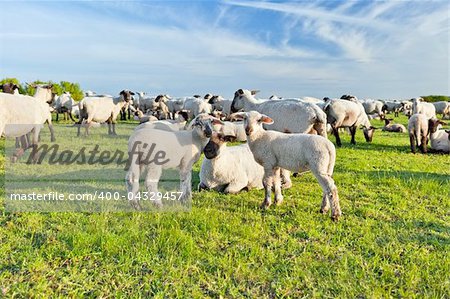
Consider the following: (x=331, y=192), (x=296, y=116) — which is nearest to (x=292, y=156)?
(x=331, y=192)

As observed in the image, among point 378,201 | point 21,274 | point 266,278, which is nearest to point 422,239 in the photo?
point 378,201

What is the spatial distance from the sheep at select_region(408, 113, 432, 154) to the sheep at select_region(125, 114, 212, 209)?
969 centimetres

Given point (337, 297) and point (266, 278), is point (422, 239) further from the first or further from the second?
point (266, 278)

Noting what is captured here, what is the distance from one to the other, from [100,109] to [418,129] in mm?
13796

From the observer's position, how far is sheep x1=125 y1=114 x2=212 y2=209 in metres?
5.67

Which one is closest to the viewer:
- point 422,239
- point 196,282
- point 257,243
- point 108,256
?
point 196,282

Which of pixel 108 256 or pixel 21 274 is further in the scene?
pixel 108 256

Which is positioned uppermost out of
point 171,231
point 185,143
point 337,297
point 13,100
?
point 13,100

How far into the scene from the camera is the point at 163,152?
596cm

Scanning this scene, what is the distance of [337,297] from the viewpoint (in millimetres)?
3355

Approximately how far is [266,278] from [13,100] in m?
8.63

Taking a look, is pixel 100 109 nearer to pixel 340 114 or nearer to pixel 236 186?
pixel 340 114

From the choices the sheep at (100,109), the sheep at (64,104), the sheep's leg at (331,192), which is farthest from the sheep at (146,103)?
the sheep's leg at (331,192)

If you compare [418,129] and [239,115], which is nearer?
[239,115]
